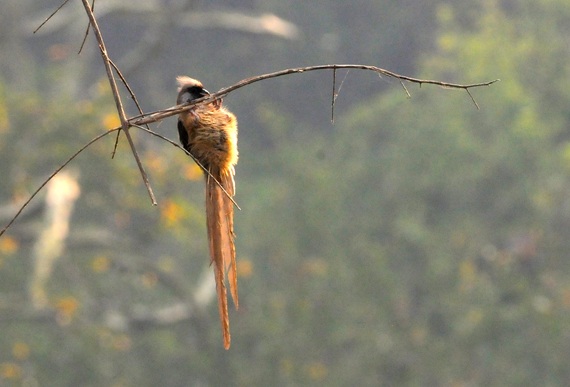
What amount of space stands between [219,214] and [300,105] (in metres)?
15.0

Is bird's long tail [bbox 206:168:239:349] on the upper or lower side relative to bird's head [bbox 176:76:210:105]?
lower

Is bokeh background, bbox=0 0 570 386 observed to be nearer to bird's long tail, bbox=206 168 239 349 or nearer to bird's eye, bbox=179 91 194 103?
bird's eye, bbox=179 91 194 103

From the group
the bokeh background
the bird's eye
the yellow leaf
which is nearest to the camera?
the bird's eye

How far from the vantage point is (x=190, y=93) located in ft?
6.76

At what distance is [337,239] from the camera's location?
1164 centimetres

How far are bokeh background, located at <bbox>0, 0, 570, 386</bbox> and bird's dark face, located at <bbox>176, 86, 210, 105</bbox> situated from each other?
6.95 meters

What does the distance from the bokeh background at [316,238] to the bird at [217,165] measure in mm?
7019

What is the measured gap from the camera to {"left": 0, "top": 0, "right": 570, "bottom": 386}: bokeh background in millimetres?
10031

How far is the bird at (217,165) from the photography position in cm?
193

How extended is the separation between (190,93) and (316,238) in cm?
963

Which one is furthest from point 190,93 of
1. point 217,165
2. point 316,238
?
point 316,238

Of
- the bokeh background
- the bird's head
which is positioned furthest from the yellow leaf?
the bird's head

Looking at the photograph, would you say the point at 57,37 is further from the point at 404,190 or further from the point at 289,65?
the point at 404,190

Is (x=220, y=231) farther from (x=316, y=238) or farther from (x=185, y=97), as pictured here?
(x=316, y=238)
